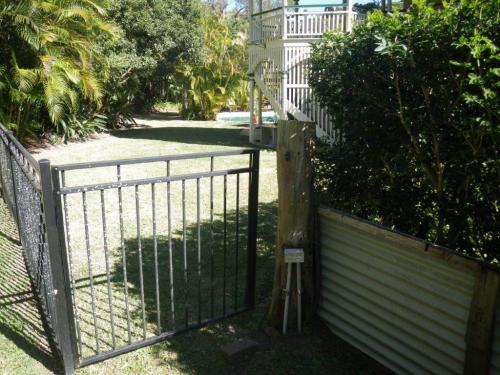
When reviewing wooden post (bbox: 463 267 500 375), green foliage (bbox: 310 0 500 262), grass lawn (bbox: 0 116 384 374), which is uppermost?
green foliage (bbox: 310 0 500 262)

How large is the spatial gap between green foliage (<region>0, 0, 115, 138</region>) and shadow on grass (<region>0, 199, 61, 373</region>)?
7.00 meters

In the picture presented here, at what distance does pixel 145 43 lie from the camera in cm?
1792

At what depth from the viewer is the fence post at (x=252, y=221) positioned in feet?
12.0

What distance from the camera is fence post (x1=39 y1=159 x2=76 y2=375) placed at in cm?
281

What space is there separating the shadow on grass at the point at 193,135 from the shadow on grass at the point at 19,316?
9.80 metres

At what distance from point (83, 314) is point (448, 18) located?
338 cm

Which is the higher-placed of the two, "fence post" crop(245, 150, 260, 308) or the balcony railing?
the balcony railing

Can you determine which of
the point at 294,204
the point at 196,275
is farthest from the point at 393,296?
the point at 196,275

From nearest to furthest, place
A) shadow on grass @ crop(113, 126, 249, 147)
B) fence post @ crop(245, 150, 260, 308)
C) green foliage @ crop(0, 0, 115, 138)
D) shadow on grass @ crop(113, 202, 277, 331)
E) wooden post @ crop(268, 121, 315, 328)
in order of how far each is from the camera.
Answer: wooden post @ crop(268, 121, 315, 328) → fence post @ crop(245, 150, 260, 308) → shadow on grass @ crop(113, 202, 277, 331) → green foliage @ crop(0, 0, 115, 138) → shadow on grass @ crop(113, 126, 249, 147)

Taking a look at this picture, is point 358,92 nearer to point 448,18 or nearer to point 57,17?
point 448,18

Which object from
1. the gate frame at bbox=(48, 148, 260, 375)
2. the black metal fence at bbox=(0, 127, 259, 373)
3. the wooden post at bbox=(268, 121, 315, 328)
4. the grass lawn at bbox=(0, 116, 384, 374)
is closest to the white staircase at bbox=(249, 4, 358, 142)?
the grass lawn at bbox=(0, 116, 384, 374)

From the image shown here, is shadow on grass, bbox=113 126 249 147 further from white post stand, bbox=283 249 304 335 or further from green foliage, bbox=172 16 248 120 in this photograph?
white post stand, bbox=283 249 304 335

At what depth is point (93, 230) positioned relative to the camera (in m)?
6.29

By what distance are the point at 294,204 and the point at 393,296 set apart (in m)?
0.91
